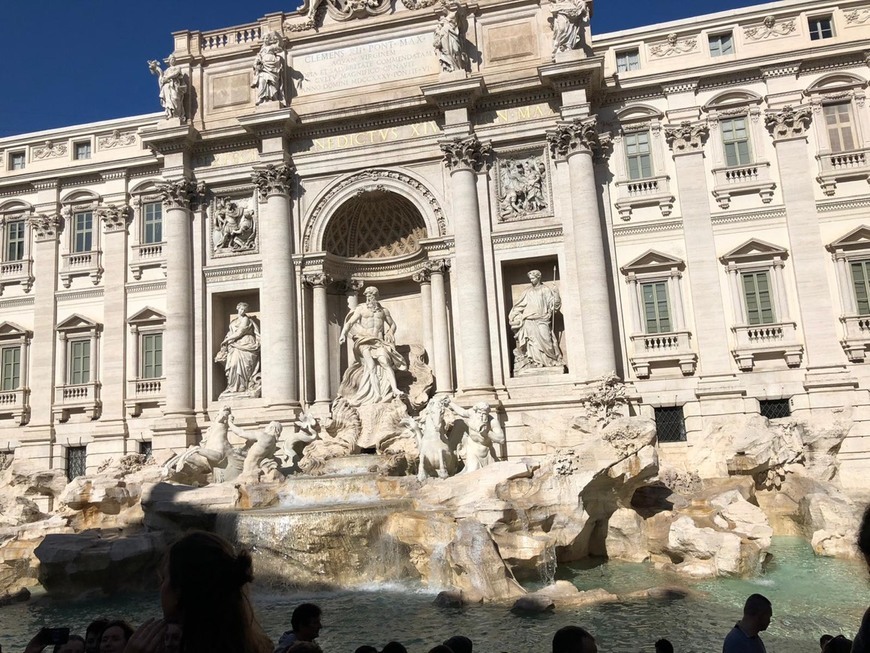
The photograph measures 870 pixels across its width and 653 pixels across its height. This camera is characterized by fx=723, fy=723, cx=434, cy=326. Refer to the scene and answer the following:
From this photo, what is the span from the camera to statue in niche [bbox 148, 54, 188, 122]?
23.6 metres

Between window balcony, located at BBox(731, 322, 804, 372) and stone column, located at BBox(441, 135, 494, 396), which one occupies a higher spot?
stone column, located at BBox(441, 135, 494, 396)

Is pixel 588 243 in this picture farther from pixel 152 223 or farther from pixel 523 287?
pixel 152 223

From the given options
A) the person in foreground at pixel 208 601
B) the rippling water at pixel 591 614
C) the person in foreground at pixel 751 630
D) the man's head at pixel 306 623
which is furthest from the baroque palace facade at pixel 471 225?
the person in foreground at pixel 208 601

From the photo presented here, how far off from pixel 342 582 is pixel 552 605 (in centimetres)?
419

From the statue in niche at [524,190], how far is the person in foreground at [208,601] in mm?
19836

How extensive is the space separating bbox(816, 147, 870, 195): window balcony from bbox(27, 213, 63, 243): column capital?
80.6ft

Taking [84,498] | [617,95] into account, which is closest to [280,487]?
[84,498]

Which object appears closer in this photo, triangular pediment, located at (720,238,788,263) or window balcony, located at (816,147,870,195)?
window balcony, located at (816,147,870,195)

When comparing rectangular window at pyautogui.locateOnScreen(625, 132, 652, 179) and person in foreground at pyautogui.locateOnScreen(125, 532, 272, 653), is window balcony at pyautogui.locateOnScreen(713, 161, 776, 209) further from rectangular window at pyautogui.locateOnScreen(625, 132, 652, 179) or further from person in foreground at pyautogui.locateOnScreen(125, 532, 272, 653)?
person in foreground at pyautogui.locateOnScreen(125, 532, 272, 653)

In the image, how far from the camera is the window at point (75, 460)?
77.9 ft

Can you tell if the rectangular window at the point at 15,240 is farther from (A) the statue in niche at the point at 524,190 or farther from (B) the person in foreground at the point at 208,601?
(B) the person in foreground at the point at 208,601

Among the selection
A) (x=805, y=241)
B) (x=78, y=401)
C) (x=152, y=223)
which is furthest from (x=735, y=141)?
(x=78, y=401)

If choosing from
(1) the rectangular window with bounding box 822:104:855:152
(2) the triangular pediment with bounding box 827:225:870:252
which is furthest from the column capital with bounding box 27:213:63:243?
(1) the rectangular window with bounding box 822:104:855:152

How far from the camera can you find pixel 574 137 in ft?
68.4
